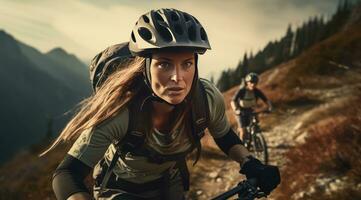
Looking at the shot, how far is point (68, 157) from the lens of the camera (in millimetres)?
2346

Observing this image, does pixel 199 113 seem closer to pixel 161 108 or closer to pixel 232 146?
pixel 161 108

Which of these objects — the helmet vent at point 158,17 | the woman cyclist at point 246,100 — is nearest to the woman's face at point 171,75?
the helmet vent at point 158,17

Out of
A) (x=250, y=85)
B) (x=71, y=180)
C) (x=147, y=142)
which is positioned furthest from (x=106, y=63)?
(x=250, y=85)

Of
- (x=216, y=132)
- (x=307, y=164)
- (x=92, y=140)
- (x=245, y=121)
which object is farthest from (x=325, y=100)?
(x=92, y=140)

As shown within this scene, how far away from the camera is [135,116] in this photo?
2.52m

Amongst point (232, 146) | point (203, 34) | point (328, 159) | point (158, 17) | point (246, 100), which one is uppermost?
point (158, 17)

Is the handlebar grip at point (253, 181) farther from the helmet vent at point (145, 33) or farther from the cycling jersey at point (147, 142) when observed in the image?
the helmet vent at point (145, 33)

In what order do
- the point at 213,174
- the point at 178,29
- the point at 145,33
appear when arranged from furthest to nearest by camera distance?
the point at 213,174, the point at 145,33, the point at 178,29

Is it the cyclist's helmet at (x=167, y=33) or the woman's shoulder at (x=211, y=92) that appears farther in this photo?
the woman's shoulder at (x=211, y=92)

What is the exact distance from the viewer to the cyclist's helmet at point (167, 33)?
8.56 ft

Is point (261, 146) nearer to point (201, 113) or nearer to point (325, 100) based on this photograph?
point (201, 113)

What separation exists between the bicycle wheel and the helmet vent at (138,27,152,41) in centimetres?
661

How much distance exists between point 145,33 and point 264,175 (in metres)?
1.49

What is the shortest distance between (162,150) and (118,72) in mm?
718
